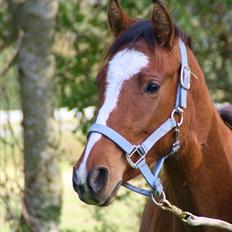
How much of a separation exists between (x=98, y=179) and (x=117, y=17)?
0.93 metres

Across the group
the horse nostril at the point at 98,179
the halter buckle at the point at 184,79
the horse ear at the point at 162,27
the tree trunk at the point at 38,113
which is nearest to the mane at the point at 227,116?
the halter buckle at the point at 184,79

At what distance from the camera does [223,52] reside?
7.75 metres

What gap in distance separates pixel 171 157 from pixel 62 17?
3.82 m

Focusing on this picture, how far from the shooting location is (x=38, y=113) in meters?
7.18

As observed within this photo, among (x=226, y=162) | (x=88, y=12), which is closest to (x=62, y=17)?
(x=88, y=12)

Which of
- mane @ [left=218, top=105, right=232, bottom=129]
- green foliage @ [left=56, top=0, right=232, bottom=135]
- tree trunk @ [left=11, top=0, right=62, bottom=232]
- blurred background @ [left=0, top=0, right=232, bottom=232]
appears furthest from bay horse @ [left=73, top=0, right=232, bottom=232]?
green foliage @ [left=56, top=0, right=232, bottom=135]

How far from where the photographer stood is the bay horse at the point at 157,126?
3.75 meters

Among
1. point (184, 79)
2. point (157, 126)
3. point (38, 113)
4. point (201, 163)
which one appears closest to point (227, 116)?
point (201, 163)

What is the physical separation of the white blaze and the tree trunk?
3207mm

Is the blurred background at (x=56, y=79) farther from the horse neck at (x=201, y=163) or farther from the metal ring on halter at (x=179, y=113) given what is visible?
the metal ring on halter at (x=179, y=113)

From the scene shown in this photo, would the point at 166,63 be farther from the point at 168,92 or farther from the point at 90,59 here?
the point at 90,59

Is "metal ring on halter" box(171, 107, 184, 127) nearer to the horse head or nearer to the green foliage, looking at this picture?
the horse head

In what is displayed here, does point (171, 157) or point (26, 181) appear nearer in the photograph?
point (171, 157)

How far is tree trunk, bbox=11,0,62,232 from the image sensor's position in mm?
7105
